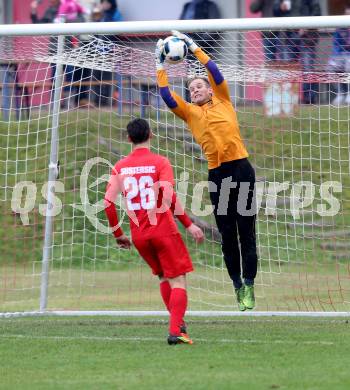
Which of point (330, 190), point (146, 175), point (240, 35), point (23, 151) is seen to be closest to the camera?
point (146, 175)

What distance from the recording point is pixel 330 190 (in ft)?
50.4

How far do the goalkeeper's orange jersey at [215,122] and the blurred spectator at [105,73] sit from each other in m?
1.82

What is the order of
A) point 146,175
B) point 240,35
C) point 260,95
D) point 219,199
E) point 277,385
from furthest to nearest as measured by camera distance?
1. point 260,95
2. point 240,35
3. point 219,199
4. point 146,175
5. point 277,385

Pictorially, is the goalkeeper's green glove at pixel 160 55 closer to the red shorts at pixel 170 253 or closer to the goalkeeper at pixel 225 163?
the goalkeeper at pixel 225 163

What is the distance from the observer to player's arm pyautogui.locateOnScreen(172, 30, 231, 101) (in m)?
10.3

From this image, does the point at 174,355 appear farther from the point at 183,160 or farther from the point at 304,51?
the point at 183,160

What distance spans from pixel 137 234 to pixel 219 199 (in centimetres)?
123

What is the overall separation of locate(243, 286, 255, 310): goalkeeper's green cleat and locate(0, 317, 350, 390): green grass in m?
0.26

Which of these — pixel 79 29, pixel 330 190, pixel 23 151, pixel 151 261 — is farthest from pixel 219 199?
pixel 23 151

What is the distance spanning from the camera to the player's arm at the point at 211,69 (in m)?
10.3

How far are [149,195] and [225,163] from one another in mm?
1229

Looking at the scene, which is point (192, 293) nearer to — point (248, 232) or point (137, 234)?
point (248, 232)

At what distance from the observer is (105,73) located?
1541cm

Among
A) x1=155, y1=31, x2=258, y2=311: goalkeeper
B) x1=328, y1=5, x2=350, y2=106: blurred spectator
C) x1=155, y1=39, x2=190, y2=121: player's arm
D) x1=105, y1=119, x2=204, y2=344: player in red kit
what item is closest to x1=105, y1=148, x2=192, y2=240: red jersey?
x1=105, y1=119, x2=204, y2=344: player in red kit
